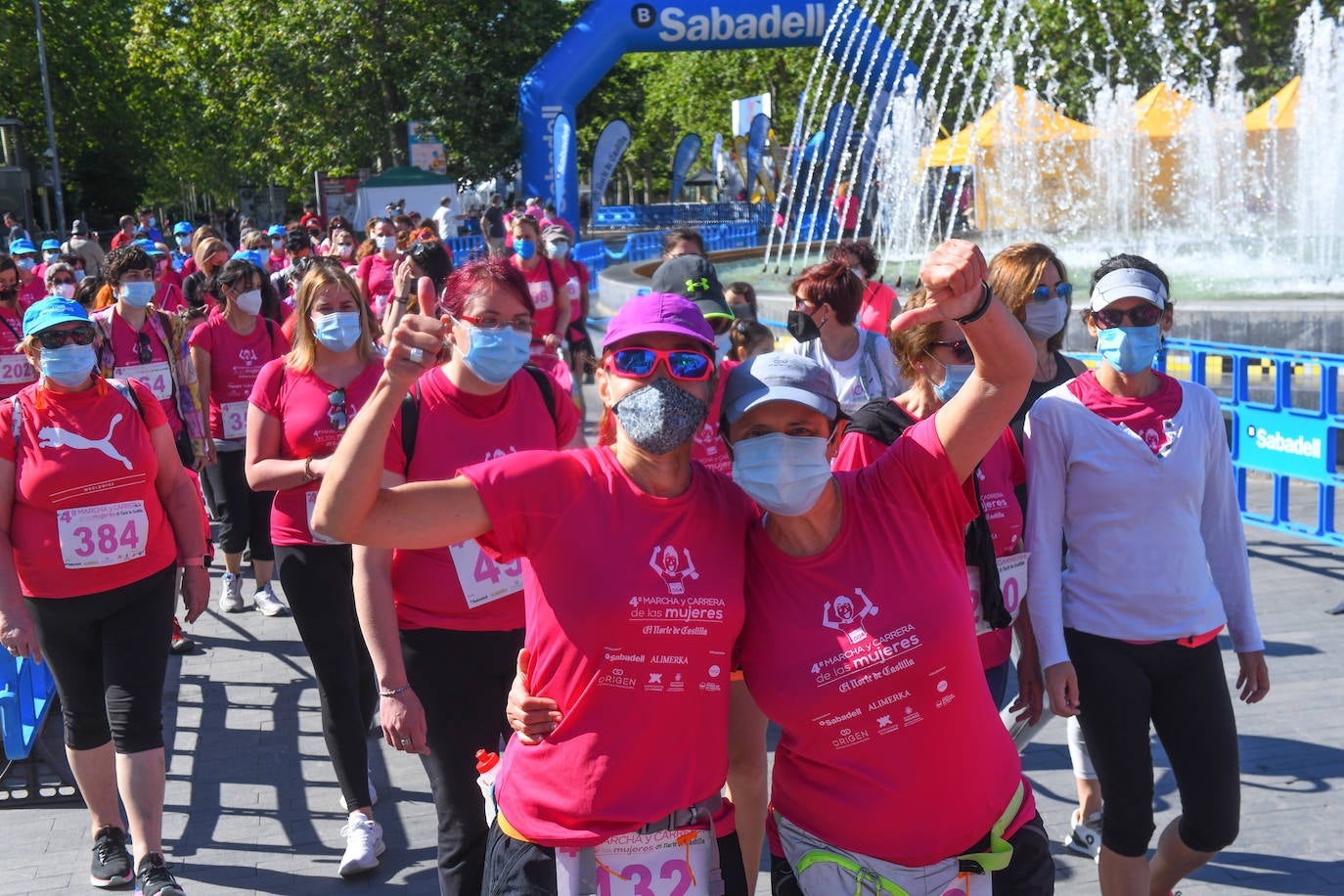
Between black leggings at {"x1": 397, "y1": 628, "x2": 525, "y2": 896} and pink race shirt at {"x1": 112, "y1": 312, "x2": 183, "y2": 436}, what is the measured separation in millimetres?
4559

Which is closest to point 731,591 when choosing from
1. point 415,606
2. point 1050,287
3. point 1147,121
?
point 415,606

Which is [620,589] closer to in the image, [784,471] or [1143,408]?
[784,471]

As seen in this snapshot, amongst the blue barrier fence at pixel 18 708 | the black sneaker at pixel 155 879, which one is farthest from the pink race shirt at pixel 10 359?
the black sneaker at pixel 155 879

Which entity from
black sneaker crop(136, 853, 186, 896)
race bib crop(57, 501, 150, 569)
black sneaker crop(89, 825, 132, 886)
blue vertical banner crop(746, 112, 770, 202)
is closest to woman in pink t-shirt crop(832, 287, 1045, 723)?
race bib crop(57, 501, 150, 569)

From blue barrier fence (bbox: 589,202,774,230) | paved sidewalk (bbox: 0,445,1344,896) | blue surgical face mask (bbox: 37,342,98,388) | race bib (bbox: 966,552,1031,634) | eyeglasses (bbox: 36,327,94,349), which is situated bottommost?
paved sidewalk (bbox: 0,445,1344,896)

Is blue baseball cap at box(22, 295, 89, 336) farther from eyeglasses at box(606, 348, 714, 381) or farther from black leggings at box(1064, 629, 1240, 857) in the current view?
black leggings at box(1064, 629, 1240, 857)

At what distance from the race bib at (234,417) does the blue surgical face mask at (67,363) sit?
3.03m

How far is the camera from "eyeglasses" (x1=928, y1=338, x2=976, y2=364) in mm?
4059

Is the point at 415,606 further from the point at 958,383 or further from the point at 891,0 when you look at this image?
the point at 891,0

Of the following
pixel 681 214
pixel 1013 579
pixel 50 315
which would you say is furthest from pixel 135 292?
pixel 681 214

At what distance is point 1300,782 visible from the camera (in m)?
5.25

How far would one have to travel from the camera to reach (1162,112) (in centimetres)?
2789

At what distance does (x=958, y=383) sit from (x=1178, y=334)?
26.9 ft

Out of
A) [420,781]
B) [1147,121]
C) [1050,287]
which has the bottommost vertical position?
[420,781]
